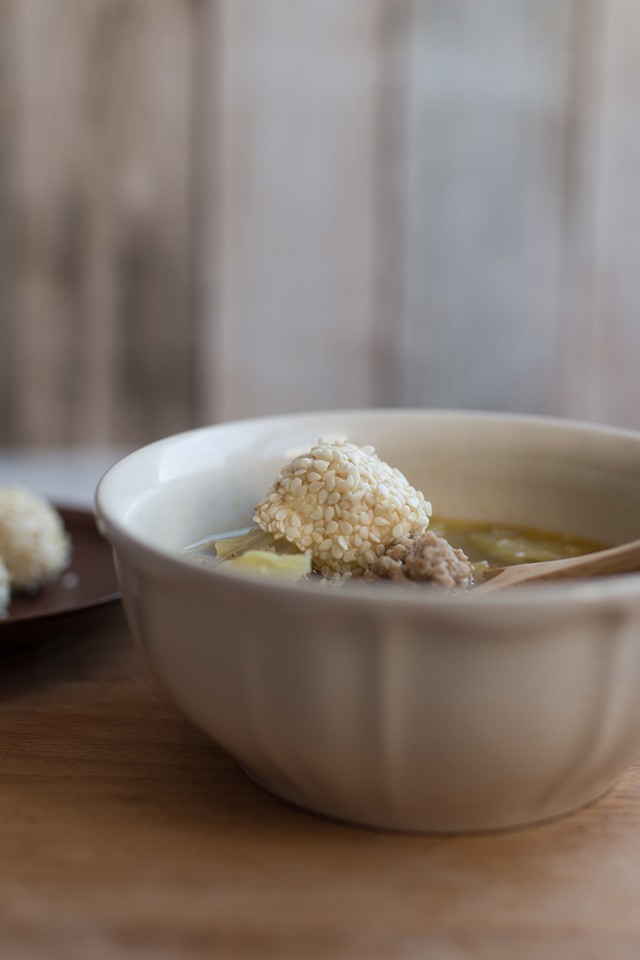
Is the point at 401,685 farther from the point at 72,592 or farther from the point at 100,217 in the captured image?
the point at 100,217

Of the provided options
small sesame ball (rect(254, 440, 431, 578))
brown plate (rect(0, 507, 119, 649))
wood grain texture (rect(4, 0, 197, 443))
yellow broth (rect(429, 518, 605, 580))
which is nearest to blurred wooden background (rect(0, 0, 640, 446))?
wood grain texture (rect(4, 0, 197, 443))

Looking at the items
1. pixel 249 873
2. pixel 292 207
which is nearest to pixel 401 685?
pixel 249 873

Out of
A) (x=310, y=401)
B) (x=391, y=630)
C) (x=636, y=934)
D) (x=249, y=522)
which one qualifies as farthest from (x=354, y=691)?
(x=310, y=401)

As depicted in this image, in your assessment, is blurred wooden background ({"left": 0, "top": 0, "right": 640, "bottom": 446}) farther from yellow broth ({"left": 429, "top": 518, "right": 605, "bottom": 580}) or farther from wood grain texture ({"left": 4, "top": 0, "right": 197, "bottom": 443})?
yellow broth ({"left": 429, "top": 518, "right": 605, "bottom": 580})

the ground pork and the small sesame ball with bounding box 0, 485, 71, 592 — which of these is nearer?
the ground pork

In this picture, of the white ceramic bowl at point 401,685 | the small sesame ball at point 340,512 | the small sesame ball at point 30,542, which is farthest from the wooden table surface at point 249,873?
the small sesame ball at point 30,542

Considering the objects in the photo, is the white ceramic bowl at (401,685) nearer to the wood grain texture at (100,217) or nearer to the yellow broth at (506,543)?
the yellow broth at (506,543)

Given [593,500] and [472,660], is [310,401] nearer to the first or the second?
[593,500]
